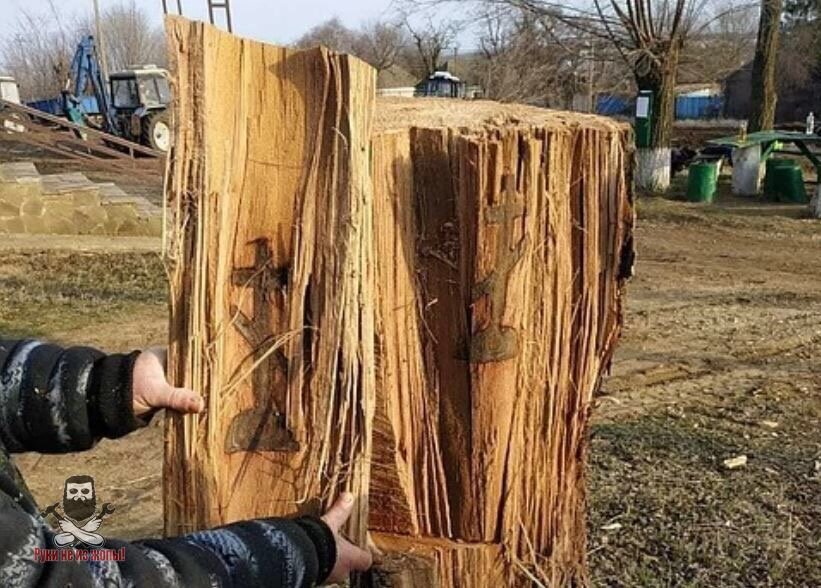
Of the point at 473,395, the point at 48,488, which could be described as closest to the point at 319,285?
the point at 473,395

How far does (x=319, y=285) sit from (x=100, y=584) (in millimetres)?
550

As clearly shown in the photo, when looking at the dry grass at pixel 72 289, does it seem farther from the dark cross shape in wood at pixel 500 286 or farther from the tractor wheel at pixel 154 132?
the tractor wheel at pixel 154 132

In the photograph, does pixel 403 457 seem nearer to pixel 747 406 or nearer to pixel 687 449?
pixel 687 449

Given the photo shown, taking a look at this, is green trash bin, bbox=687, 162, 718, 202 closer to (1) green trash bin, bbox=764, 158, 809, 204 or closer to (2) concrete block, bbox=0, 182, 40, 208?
(1) green trash bin, bbox=764, 158, 809, 204

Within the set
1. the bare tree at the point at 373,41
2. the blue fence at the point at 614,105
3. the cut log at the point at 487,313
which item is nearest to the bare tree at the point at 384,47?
the bare tree at the point at 373,41

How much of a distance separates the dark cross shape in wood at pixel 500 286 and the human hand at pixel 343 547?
1.09ft

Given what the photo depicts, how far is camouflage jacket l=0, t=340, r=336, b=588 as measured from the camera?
0.91 metres

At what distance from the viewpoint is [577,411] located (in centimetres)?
172

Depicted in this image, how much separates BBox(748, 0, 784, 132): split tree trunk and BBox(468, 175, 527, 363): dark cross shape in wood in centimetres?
1304

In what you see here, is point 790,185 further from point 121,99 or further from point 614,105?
point 121,99

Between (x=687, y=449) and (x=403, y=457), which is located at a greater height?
(x=403, y=457)

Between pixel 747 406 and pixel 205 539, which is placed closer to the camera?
pixel 205 539

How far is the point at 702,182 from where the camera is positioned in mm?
11531

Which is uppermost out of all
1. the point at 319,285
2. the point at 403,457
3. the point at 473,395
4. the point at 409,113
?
the point at 409,113
